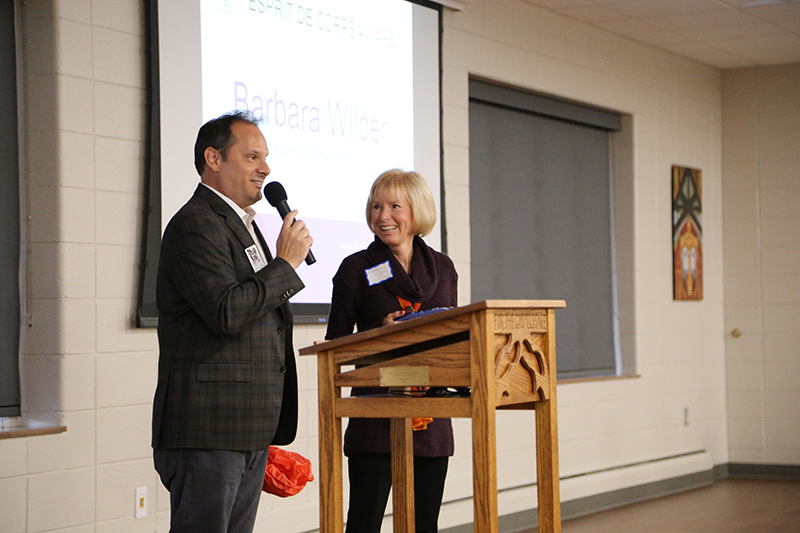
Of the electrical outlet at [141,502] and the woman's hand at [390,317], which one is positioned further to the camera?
the electrical outlet at [141,502]

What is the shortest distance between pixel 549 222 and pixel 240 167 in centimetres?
386

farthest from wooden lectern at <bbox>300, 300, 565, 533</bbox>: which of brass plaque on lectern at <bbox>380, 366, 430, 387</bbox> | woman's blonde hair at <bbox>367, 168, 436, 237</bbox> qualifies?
woman's blonde hair at <bbox>367, 168, 436, 237</bbox>

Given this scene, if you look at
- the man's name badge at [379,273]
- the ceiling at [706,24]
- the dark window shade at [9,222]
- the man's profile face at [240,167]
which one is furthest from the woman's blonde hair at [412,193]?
the ceiling at [706,24]

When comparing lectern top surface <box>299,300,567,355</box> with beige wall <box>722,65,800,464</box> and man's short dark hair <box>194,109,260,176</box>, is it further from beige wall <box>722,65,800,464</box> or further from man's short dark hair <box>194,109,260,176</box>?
beige wall <box>722,65,800,464</box>

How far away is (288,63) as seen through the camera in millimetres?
4047

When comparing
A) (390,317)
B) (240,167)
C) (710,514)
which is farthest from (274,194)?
(710,514)

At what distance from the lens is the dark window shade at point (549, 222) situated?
17.7 ft

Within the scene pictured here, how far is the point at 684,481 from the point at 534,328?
498 centimetres

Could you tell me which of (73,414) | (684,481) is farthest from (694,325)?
(73,414)

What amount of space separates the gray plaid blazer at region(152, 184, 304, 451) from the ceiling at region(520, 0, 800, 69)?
150 inches

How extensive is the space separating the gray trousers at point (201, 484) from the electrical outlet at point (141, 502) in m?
1.46

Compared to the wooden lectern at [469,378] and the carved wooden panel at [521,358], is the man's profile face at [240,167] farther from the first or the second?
the carved wooden panel at [521,358]

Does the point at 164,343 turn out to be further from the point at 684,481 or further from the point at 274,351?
the point at 684,481

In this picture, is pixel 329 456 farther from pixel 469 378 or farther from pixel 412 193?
pixel 412 193
